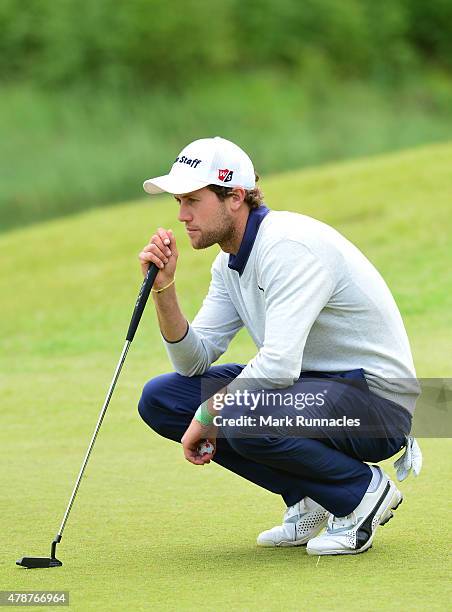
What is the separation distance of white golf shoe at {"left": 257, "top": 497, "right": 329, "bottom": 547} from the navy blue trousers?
4 cm

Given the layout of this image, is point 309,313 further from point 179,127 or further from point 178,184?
point 179,127

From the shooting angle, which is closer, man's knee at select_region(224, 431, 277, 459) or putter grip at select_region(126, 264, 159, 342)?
man's knee at select_region(224, 431, 277, 459)

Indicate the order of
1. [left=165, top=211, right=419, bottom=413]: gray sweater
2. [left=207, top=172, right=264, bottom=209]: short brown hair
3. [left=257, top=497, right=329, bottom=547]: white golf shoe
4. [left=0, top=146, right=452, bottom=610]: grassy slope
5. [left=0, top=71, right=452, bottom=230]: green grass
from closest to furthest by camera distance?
[left=0, top=146, right=452, bottom=610]: grassy slope
[left=165, top=211, right=419, bottom=413]: gray sweater
[left=207, top=172, right=264, bottom=209]: short brown hair
[left=257, top=497, right=329, bottom=547]: white golf shoe
[left=0, top=71, right=452, bottom=230]: green grass

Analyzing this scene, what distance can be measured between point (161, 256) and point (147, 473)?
1.62 metres

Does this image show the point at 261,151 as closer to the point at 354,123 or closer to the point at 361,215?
the point at 354,123

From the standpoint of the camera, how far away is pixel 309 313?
3557 mm

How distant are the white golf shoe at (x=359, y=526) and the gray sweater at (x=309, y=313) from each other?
11.3 inches

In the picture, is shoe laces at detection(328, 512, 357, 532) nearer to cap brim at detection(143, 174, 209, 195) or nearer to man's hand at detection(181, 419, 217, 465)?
man's hand at detection(181, 419, 217, 465)

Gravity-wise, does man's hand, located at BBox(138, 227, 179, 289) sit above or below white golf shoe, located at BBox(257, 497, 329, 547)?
above

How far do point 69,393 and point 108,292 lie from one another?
476 centimetres

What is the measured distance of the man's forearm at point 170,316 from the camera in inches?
156

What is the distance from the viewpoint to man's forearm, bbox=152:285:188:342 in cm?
395

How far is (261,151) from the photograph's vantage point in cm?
2498

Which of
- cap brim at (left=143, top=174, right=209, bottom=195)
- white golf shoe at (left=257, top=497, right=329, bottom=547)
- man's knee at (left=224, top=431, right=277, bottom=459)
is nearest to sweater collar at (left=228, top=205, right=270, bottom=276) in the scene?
cap brim at (left=143, top=174, right=209, bottom=195)
